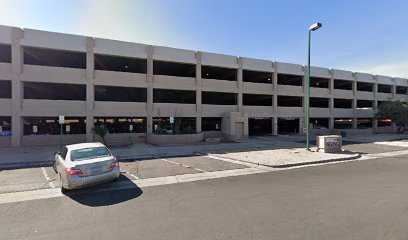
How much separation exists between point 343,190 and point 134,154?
12.2 m

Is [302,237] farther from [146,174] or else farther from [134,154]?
[134,154]

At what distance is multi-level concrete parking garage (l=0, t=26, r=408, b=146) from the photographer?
761 inches

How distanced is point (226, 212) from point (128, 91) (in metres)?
24.6

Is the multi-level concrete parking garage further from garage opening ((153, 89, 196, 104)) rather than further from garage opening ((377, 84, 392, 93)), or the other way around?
garage opening ((377, 84, 392, 93))

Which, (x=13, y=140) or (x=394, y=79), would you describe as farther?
(x=394, y=79)

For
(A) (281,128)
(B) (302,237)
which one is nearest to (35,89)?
(B) (302,237)

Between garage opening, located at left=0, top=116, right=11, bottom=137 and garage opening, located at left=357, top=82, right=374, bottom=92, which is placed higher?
garage opening, located at left=357, top=82, right=374, bottom=92

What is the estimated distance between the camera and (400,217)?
16.3 feet

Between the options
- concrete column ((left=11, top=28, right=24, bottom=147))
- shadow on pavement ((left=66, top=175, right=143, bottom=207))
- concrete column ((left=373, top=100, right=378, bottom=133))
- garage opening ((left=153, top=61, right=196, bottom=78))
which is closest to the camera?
shadow on pavement ((left=66, top=175, right=143, bottom=207))

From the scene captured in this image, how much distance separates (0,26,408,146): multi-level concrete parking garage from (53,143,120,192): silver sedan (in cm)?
1244

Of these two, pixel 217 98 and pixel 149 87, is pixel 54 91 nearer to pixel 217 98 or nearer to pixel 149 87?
pixel 149 87

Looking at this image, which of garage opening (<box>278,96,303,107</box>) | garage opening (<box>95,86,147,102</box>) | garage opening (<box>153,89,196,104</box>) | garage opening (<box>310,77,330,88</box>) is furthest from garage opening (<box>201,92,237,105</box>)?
garage opening (<box>310,77,330,88</box>)

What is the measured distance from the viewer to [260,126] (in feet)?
109

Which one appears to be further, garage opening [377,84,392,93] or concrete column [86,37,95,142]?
garage opening [377,84,392,93]
